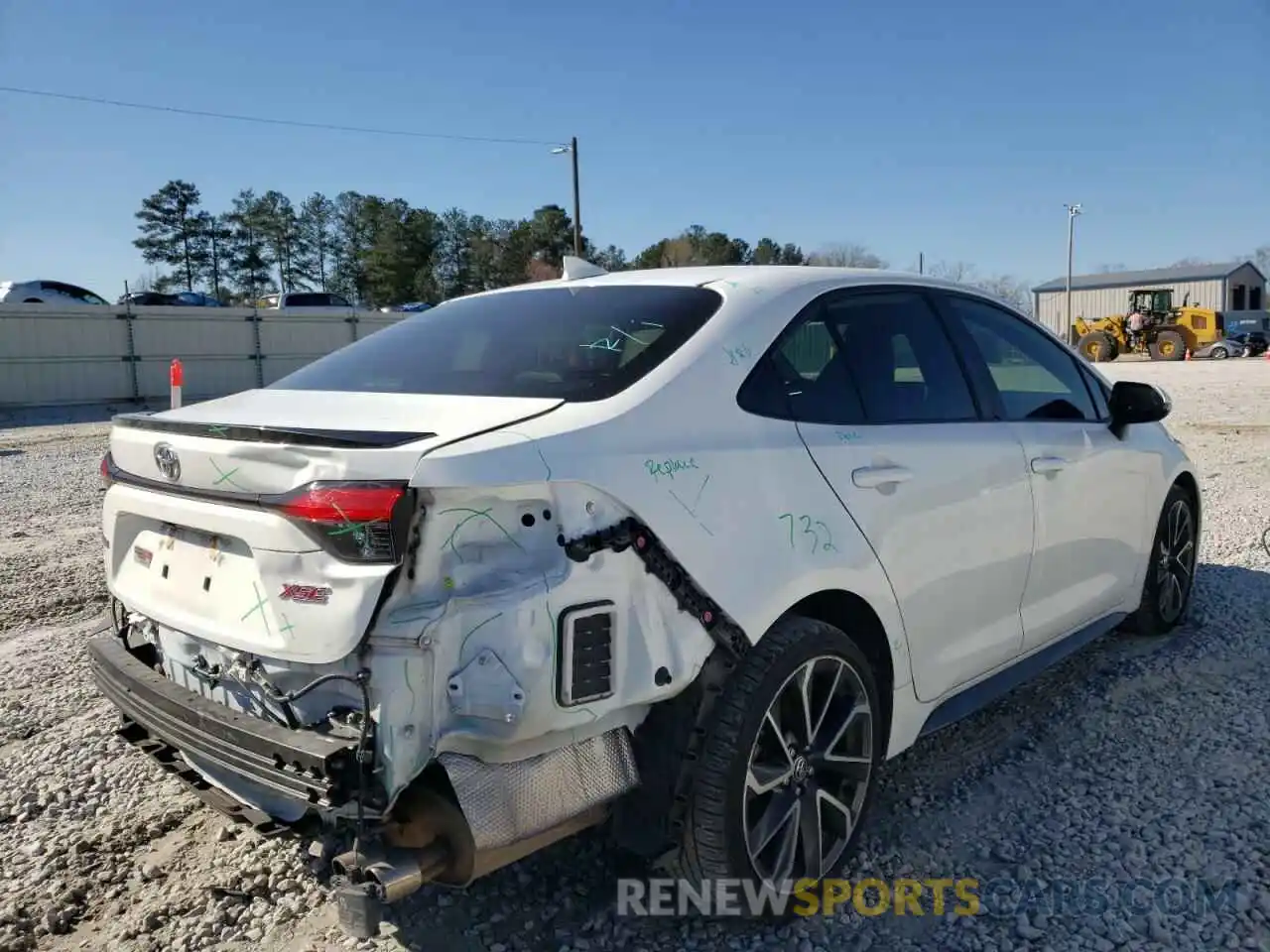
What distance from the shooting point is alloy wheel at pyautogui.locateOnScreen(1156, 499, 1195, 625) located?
15.4 ft

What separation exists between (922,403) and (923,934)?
1.59 meters

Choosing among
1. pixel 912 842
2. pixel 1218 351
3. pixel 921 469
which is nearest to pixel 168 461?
pixel 921 469

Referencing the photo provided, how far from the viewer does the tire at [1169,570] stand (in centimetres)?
463

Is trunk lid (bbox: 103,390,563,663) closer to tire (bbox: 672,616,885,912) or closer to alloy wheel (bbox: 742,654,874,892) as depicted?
tire (bbox: 672,616,885,912)

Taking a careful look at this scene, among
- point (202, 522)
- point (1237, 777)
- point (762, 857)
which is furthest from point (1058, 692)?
point (202, 522)

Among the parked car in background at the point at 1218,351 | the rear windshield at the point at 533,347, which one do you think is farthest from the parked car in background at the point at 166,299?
the parked car in background at the point at 1218,351

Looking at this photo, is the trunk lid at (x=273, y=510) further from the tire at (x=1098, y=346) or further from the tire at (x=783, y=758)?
the tire at (x=1098, y=346)

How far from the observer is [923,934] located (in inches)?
103

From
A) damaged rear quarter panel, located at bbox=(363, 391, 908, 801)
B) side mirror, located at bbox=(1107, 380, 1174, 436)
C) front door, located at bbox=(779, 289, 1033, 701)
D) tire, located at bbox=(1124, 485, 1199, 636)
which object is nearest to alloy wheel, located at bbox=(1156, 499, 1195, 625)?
tire, located at bbox=(1124, 485, 1199, 636)

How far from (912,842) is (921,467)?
1.18 m

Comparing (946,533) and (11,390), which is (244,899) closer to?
(946,533)

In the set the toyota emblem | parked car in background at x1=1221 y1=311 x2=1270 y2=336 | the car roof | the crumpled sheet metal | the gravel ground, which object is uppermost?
parked car in background at x1=1221 y1=311 x2=1270 y2=336

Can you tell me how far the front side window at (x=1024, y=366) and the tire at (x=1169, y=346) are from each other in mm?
36213

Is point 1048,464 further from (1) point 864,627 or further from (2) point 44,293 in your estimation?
(2) point 44,293
